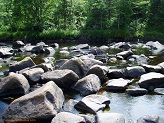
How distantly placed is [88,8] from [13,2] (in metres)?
13.6

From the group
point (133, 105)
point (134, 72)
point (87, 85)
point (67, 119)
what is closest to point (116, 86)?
point (87, 85)

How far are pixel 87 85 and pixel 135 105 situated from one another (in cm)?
315

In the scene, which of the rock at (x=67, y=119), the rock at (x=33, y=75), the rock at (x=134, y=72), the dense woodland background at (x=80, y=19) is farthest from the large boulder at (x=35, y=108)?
the dense woodland background at (x=80, y=19)

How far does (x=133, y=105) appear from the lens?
14805 millimetres

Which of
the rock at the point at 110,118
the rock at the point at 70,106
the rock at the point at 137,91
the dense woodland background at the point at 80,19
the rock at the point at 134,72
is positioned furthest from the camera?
the dense woodland background at the point at 80,19

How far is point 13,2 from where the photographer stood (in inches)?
1923

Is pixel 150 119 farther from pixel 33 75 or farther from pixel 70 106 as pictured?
pixel 33 75

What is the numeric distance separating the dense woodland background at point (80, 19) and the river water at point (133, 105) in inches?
1070

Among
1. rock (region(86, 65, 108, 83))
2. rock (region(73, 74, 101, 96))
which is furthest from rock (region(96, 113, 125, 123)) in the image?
rock (region(86, 65, 108, 83))

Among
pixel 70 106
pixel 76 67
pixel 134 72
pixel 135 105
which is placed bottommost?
pixel 135 105

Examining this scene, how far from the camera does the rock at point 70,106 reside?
14011 mm

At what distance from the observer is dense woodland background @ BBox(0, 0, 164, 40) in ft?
142

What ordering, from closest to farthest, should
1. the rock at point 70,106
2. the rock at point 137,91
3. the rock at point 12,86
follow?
the rock at point 70,106 → the rock at point 12,86 → the rock at point 137,91

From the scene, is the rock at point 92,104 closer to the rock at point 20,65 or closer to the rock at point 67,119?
the rock at point 67,119
